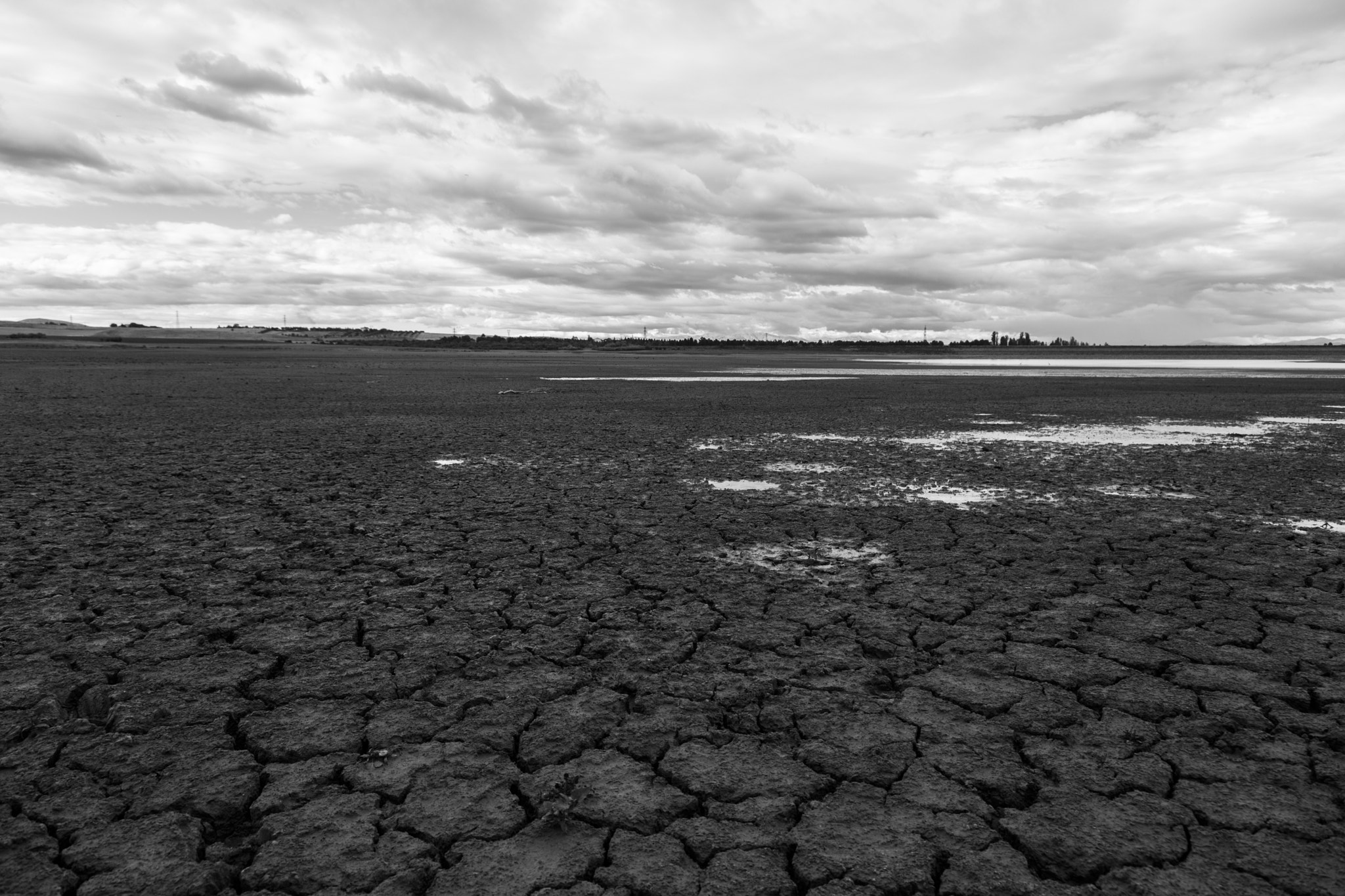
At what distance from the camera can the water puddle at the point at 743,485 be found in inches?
346

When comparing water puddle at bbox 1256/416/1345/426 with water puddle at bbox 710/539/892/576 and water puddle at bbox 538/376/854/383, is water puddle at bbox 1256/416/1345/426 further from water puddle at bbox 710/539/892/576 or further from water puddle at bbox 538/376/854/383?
water puddle at bbox 538/376/854/383

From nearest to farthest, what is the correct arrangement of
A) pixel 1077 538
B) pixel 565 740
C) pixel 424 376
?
pixel 565 740, pixel 1077 538, pixel 424 376

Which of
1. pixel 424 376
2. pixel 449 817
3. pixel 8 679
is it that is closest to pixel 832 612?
pixel 449 817

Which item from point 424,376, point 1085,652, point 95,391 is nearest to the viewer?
point 1085,652

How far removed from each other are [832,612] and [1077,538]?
9.64 ft

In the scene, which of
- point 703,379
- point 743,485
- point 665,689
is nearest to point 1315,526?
point 743,485

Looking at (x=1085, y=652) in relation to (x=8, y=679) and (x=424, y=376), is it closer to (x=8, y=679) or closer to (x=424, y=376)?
(x=8, y=679)

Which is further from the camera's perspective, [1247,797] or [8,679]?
[8,679]

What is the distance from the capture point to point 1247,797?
293 centimetres

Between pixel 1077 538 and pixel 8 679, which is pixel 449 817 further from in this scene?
pixel 1077 538

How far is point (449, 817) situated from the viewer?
9.25ft

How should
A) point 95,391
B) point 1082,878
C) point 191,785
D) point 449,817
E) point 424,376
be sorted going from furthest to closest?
point 424,376 → point 95,391 → point 191,785 → point 449,817 → point 1082,878

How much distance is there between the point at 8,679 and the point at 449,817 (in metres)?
2.53

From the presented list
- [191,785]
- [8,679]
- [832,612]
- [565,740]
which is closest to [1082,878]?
[565,740]
